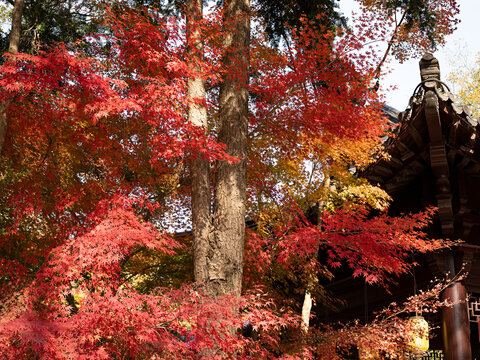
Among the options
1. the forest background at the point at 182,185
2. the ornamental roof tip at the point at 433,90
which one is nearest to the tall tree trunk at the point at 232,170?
the forest background at the point at 182,185

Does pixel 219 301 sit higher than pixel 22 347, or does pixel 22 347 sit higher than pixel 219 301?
pixel 219 301

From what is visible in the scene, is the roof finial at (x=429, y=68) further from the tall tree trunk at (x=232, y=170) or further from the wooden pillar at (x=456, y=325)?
the wooden pillar at (x=456, y=325)

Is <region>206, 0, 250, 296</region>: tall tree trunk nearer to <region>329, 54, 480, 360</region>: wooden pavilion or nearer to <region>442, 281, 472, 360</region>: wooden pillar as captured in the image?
<region>329, 54, 480, 360</region>: wooden pavilion

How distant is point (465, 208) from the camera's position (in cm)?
903

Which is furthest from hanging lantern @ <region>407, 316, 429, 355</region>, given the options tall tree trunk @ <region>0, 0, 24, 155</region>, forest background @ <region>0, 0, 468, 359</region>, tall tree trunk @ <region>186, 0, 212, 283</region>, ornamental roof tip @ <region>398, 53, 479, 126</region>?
tall tree trunk @ <region>0, 0, 24, 155</region>

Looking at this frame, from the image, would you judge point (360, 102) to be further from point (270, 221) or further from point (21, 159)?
point (21, 159)

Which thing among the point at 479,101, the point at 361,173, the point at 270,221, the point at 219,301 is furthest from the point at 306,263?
the point at 479,101

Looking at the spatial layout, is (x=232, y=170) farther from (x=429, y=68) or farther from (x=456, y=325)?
(x=456, y=325)

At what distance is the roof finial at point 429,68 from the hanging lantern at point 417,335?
471 cm

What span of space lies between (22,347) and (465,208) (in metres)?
8.14

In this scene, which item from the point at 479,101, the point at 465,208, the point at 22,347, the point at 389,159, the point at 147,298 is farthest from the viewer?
the point at 479,101

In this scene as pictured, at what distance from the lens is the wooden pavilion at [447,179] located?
8531mm

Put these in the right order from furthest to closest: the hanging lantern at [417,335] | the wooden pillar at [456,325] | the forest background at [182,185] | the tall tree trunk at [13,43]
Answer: the tall tree trunk at [13,43]
the wooden pillar at [456,325]
the hanging lantern at [417,335]
the forest background at [182,185]

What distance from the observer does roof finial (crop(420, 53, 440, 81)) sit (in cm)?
889
